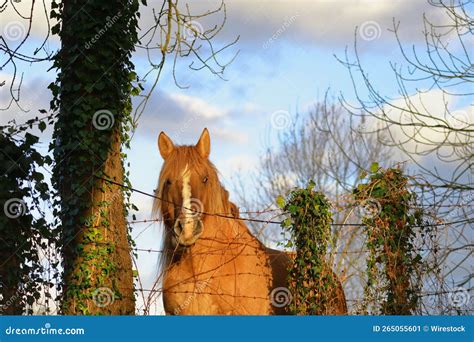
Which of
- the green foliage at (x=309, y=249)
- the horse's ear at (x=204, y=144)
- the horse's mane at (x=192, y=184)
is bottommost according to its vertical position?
the green foliage at (x=309, y=249)

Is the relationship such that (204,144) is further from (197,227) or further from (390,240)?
(390,240)

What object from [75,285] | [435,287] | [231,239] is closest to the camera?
[75,285]

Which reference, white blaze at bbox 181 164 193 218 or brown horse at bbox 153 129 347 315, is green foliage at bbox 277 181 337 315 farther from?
white blaze at bbox 181 164 193 218

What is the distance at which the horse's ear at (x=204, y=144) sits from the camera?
8961 mm

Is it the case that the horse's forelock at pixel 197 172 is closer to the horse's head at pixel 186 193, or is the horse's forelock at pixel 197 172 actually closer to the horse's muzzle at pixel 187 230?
the horse's head at pixel 186 193

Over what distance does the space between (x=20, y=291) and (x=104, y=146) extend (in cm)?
206

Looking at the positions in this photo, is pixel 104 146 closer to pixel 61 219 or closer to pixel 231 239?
pixel 61 219

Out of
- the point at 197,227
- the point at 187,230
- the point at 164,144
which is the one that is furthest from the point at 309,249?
the point at 164,144

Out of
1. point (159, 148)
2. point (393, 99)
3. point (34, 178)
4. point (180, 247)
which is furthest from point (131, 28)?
point (393, 99)

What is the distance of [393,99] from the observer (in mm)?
8406

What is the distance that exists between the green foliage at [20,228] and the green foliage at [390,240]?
3.91 m

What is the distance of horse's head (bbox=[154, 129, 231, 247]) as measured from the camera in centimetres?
821

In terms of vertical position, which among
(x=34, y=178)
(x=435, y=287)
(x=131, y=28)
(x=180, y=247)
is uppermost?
(x=131, y=28)

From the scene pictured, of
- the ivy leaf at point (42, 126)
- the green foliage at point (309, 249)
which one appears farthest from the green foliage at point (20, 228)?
the green foliage at point (309, 249)
